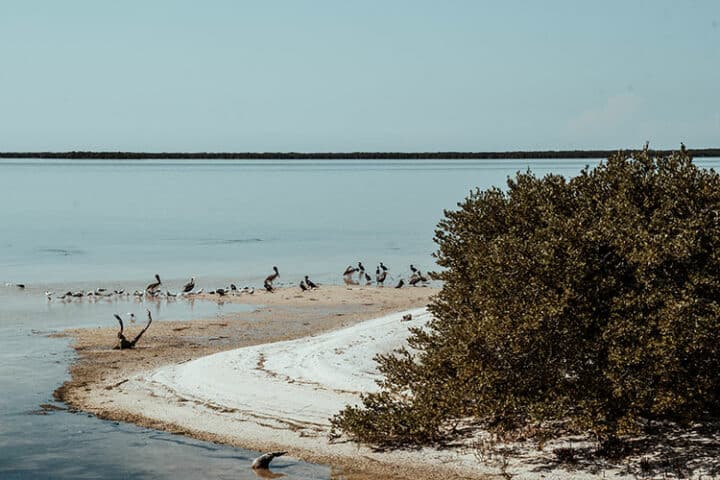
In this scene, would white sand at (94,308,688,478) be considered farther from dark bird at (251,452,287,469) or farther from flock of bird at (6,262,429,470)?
flock of bird at (6,262,429,470)

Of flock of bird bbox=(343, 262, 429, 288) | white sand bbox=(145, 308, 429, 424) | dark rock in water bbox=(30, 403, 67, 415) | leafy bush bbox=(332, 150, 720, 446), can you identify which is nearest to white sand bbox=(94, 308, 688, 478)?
white sand bbox=(145, 308, 429, 424)

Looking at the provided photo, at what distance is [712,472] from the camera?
16250 millimetres

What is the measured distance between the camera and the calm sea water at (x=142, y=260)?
19.0 meters

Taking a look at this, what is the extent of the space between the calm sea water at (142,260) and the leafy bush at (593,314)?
3.29 metres

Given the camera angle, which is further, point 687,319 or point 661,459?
point 661,459

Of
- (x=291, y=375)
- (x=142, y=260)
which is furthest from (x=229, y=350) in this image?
(x=142, y=260)

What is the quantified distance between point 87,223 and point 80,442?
7125cm

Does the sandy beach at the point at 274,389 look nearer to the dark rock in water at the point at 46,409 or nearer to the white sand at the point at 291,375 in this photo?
the white sand at the point at 291,375

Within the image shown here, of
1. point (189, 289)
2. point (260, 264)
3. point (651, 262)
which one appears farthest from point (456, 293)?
point (260, 264)

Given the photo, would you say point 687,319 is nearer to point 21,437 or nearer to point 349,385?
point 349,385

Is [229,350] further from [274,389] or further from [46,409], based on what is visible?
[46,409]

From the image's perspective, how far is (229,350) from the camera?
94.4 ft

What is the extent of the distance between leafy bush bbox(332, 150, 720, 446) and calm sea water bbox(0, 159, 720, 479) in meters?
3.29

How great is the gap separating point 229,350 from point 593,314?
47.2 ft
